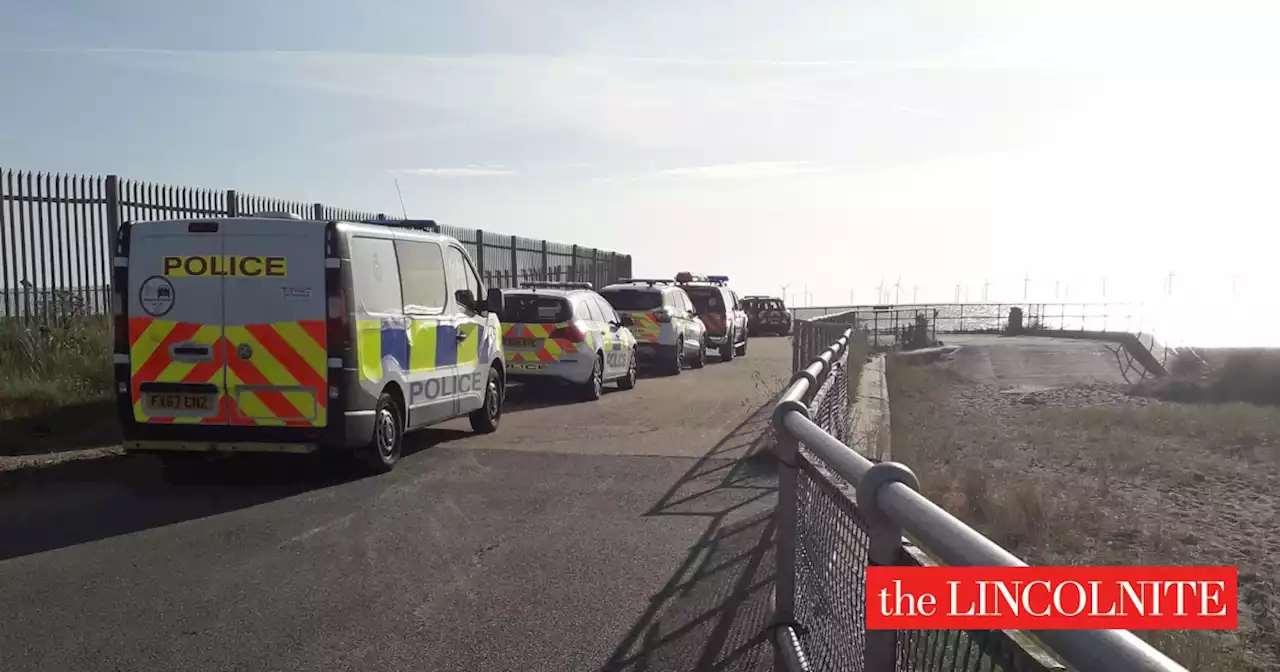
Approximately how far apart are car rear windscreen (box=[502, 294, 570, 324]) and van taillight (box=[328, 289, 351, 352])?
6440 mm

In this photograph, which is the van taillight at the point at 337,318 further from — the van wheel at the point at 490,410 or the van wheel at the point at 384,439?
the van wheel at the point at 490,410

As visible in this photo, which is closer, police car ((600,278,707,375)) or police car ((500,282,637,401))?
police car ((500,282,637,401))

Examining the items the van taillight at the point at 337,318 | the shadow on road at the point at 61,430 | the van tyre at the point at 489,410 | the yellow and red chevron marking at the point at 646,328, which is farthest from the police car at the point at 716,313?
the van taillight at the point at 337,318

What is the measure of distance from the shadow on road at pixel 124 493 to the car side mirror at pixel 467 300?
1.81m

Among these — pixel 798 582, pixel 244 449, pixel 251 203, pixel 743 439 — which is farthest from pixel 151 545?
pixel 251 203

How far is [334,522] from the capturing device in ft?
24.1

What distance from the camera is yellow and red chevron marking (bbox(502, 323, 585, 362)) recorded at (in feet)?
48.8

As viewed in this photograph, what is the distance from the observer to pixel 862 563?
2980mm

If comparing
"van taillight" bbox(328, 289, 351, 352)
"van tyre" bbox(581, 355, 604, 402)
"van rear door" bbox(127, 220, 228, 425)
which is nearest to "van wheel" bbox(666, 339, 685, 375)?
"van tyre" bbox(581, 355, 604, 402)

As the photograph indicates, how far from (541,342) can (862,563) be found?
12128 mm

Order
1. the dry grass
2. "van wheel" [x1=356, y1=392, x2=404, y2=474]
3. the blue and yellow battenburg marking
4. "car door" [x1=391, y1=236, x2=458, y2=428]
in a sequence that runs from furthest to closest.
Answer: "car door" [x1=391, y1=236, x2=458, y2=428] → "van wheel" [x1=356, y1=392, x2=404, y2=474] → the blue and yellow battenburg marking → the dry grass

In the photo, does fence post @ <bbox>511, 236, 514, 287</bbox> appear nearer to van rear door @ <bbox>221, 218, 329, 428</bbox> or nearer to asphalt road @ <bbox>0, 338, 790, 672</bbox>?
asphalt road @ <bbox>0, 338, 790, 672</bbox>

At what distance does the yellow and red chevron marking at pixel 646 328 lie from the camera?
19.9 m

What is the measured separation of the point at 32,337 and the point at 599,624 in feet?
33.0
